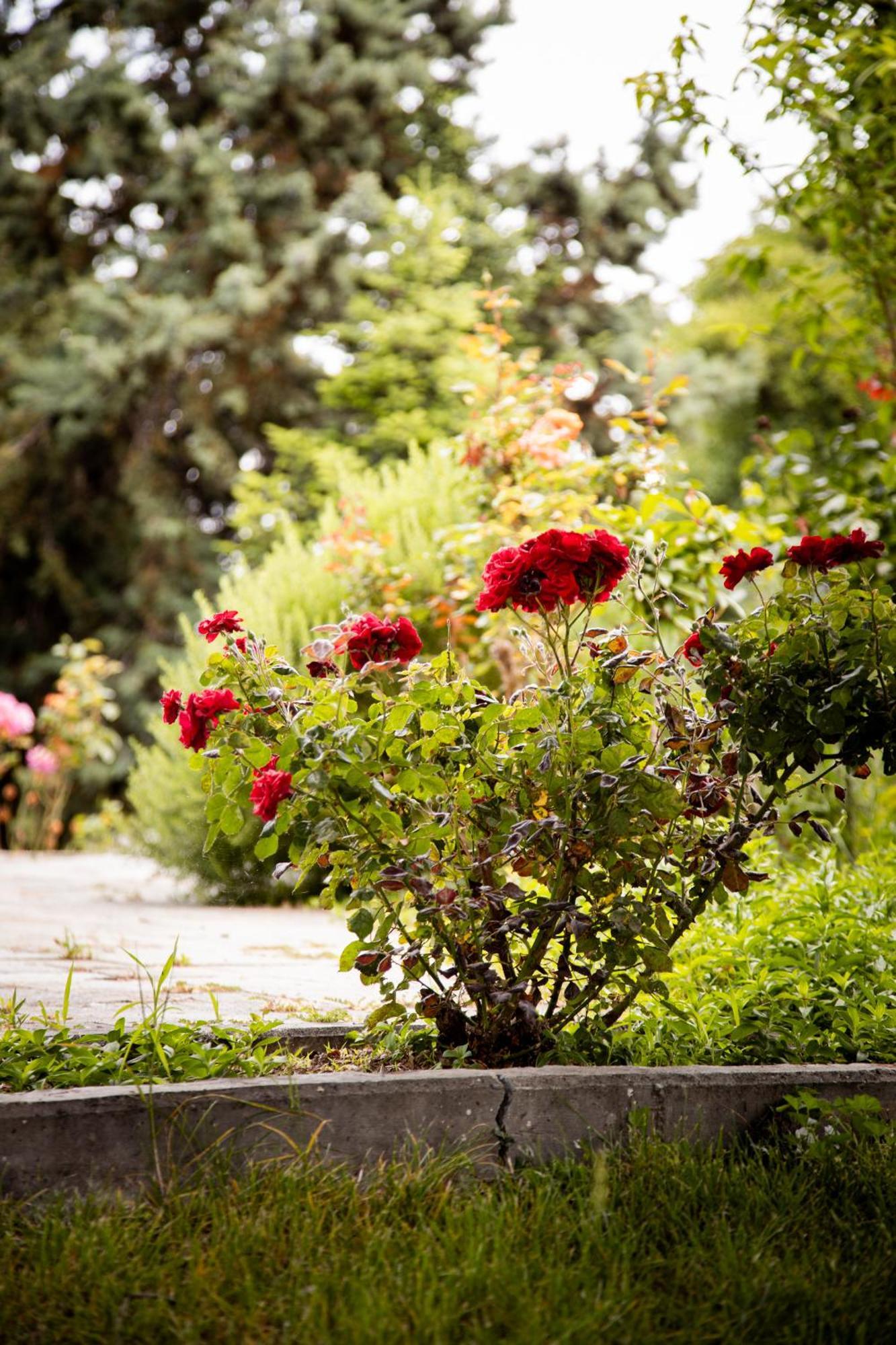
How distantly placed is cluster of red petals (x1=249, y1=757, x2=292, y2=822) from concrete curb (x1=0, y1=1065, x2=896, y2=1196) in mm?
430

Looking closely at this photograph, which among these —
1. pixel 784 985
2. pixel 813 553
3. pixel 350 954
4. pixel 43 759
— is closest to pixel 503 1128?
pixel 350 954

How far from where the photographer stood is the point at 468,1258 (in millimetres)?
1369

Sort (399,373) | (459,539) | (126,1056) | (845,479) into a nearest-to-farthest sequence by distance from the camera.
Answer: (126,1056) → (845,479) → (459,539) → (399,373)

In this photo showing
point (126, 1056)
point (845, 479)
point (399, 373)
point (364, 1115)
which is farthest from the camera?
point (399, 373)

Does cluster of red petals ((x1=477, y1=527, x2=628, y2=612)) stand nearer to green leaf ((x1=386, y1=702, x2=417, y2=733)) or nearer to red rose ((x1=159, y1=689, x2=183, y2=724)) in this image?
green leaf ((x1=386, y1=702, x2=417, y2=733))

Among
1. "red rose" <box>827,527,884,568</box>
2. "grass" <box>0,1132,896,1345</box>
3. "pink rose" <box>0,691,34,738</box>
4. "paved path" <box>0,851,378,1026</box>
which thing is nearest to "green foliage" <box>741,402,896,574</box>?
"red rose" <box>827,527,884,568</box>

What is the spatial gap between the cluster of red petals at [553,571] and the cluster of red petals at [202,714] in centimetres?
48

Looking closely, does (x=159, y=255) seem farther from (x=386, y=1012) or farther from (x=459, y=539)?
(x=386, y=1012)

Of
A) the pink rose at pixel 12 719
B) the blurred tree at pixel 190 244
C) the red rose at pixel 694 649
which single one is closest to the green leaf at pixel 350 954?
the red rose at pixel 694 649

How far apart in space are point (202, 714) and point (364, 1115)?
2.37ft

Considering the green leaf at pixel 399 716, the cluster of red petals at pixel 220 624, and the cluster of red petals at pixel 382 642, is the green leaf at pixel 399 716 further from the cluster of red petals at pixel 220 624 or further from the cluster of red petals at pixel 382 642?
the cluster of red petals at pixel 220 624

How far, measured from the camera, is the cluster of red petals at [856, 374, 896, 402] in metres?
4.70

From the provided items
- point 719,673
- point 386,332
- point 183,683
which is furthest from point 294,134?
point 719,673

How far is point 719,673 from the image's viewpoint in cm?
199
